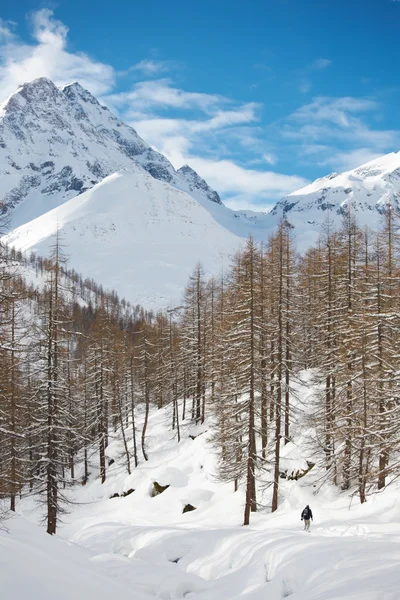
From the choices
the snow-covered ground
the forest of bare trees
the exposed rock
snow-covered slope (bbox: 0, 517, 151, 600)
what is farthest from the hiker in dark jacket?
the exposed rock

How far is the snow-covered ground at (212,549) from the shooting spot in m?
12.1

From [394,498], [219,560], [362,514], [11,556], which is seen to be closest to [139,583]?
[219,560]

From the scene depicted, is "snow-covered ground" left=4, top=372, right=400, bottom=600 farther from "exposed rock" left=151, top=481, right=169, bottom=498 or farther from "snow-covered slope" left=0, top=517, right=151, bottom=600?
"exposed rock" left=151, top=481, right=169, bottom=498

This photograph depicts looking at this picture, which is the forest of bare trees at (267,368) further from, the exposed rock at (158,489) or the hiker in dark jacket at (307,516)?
the exposed rock at (158,489)

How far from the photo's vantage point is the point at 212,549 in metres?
19.8

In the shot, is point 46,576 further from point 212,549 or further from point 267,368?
point 267,368

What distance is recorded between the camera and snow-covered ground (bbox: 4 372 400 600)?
12086 millimetres

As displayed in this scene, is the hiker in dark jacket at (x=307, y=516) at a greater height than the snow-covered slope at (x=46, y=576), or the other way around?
the snow-covered slope at (x=46, y=576)

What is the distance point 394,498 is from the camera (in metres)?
20.8

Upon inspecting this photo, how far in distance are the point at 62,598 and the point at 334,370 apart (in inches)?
720

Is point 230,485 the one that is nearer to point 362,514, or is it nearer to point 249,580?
point 362,514

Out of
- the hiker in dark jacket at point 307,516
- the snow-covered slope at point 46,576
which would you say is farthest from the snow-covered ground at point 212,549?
the hiker in dark jacket at point 307,516

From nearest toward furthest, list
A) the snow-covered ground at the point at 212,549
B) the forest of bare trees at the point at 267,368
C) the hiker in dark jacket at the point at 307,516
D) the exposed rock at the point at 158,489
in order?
the snow-covered ground at the point at 212,549 → the forest of bare trees at the point at 267,368 → the hiker in dark jacket at the point at 307,516 → the exposed rock at the point at 158,489

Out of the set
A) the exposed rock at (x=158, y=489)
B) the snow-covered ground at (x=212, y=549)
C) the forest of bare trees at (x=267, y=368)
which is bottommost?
the exposed rock at (x=158, y=489)
